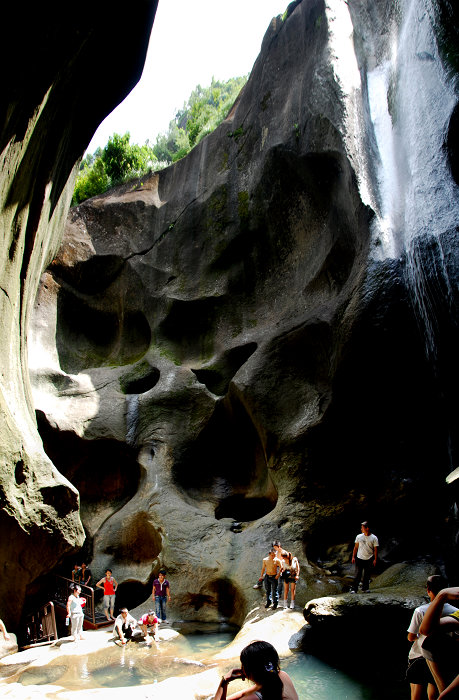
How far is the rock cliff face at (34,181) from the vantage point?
17.9ft

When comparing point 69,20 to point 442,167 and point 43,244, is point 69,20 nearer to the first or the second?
point 43,244

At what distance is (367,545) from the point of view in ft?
26.3

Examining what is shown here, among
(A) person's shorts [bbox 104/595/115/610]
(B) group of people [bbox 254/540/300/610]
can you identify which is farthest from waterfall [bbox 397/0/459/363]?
(A) person's shorts [bbox 104/595/115/610]

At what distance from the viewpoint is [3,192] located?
598cm

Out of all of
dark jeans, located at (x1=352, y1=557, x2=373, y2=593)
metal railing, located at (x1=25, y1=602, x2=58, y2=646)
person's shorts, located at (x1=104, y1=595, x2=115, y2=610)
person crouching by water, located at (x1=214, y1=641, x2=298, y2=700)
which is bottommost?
metal railing, located at (x1=25, y1=602, x2=58, y2=646)

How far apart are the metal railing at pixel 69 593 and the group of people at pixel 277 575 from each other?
12.1 ft

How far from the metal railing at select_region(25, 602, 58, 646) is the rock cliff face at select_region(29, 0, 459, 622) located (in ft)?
5.96

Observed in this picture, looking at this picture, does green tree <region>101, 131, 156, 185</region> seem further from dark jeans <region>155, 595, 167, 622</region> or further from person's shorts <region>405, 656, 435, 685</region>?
person's shorts <region>405, 656, 435, 685</region>

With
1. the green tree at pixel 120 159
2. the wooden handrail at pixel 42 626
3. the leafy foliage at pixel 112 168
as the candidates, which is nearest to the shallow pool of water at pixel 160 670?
the wooden handrail at pixel 42 626

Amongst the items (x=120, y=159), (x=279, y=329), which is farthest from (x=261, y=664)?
(x=120, y=159)

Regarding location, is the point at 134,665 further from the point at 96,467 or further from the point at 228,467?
the point at 96,467

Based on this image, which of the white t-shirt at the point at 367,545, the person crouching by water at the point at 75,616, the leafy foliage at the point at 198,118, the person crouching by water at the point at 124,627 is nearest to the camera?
the white t-shirt at the point at 367,545

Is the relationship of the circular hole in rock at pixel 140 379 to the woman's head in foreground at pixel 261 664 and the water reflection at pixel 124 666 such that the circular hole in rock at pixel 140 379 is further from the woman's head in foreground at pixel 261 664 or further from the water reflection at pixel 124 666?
the woman's head in foreground at pixel 261 664

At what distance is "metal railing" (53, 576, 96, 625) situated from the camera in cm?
1065
